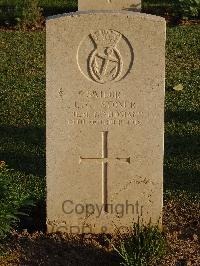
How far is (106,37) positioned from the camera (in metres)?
4.98

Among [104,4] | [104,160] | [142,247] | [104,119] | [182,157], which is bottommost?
[142,247]

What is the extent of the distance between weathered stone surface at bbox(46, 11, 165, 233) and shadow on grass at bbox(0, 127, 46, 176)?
5.47 ft

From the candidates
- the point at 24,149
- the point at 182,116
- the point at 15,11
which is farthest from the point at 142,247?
the point at 15,11

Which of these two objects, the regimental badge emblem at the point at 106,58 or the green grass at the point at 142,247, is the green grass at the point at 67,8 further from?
the green grass at the point at 142,247

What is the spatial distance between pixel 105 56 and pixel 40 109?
154 inches

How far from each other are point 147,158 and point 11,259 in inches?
48.2

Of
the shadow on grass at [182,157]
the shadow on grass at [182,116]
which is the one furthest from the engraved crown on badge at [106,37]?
the shadow on grass at [182,116]

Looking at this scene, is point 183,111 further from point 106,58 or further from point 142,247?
point 142,247

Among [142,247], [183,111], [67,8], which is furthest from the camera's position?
[67,8]

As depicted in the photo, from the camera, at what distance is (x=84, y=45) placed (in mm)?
5012

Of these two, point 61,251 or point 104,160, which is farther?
point 104,160

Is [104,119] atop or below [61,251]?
atop

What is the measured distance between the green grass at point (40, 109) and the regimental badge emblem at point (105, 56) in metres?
1.35

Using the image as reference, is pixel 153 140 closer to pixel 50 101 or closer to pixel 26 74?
pixel 50 101
